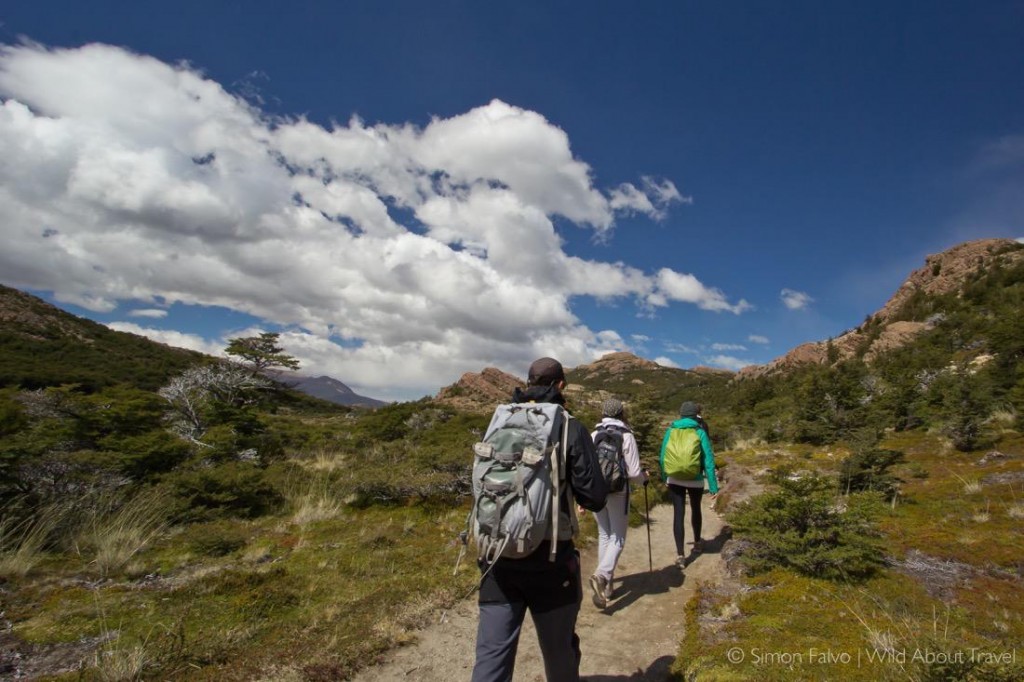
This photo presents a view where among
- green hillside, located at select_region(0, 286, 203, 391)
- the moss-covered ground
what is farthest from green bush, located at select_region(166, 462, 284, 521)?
green hillside, located at select_region(0, 286, 203, 391)

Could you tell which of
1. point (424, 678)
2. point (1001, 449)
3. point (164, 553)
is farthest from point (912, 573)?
point (164, 553)

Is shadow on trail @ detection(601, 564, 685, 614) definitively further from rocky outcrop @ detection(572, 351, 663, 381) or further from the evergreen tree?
rocky outcrop @ detection(572, 351, 663, 381)

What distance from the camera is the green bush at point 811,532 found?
4625 millimetres

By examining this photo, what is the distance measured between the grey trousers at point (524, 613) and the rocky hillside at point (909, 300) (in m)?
33.6

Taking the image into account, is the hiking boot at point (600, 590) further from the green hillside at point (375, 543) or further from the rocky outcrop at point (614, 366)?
the rocky outcrop at point (614, 366)

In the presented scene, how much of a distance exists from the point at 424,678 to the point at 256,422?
1274 centimetres

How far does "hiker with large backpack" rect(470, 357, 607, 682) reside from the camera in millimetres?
2545

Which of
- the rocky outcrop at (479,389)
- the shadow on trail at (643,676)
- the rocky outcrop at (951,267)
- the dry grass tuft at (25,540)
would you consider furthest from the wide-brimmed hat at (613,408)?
the rocky outcrop at (951,267)

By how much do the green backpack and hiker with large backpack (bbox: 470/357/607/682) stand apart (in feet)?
12.2

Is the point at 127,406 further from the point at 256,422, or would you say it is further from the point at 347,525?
the point at 347,525

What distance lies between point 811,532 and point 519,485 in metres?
4.14

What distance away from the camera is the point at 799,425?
15422 mm

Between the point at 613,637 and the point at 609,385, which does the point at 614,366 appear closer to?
the point at 609,385

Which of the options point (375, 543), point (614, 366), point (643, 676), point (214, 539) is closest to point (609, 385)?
point (614, 366)
